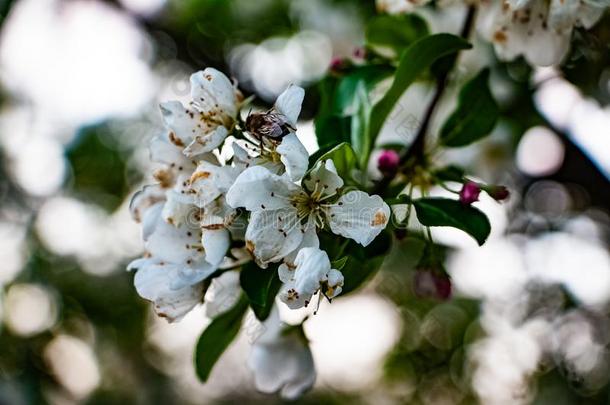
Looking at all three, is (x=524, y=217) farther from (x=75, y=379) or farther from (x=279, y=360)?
(x=75, y=379)

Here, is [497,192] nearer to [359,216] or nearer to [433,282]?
[433,282]

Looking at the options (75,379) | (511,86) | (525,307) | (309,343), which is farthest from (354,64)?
(75,379)

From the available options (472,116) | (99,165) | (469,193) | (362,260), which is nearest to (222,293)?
(362,260)

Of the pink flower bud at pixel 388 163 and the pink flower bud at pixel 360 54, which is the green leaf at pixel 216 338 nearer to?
the pink flower bud at pixel 388 163

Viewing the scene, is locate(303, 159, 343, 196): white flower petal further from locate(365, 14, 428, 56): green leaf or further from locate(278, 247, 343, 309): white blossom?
locate(365, 14, 428, 56): green leaf

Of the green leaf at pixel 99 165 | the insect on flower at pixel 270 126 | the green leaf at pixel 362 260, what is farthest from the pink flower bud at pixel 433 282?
the green leaf at pixel 99 165

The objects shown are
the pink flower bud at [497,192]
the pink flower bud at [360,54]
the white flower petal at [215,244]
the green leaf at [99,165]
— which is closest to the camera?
the white flower petal at [215,244]
